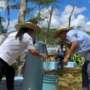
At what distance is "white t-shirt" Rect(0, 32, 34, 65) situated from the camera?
6.55m

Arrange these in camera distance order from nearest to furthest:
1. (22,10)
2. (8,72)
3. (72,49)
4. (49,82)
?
(72,49) → (8,72) → (49,82) → (22,10)

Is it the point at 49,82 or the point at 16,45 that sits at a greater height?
the point at 16,45

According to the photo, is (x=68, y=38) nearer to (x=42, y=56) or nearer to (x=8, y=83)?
(x=42, y=56)

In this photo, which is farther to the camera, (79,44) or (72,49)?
(79,44)

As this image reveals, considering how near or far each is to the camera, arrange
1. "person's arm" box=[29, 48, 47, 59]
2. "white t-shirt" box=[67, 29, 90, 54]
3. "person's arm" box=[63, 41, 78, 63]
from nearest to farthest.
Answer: "person's arm" box=[63, 41, 78, 63] → "white t-shirt" box=[67, 29, 90, 54] → "person's arm" box=[29, 48, 47, 59]

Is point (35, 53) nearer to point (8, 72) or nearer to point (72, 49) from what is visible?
point (8, 72)

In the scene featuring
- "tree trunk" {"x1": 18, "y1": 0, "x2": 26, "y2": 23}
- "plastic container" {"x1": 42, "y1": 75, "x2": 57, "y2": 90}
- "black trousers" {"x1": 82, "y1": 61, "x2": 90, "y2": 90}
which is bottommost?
"plastic container" {"x1": 42, "y1": 75, "x2": 57, "y2": 90}

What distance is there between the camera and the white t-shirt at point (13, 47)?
655cm

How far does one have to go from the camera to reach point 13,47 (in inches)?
259

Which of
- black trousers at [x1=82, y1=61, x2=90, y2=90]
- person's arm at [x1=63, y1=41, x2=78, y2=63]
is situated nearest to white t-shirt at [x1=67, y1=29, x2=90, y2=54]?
person's arm at [x1=63, y1=41, x2=78, y2=63]

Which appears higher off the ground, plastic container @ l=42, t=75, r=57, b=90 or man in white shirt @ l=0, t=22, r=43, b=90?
man in white shirt @ l=0, t=22, r=43, b=90

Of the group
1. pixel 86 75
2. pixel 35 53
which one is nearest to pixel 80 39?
pixel 86 75

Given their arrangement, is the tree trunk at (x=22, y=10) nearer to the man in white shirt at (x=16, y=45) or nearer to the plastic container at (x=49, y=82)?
the plastic container at (x=49, y=82)

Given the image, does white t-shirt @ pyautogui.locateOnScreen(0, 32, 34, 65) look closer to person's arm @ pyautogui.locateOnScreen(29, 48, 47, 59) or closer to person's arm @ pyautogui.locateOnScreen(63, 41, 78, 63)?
person's arm @ pyautogui.locateOnScreen(29, 48, 47, 59)
